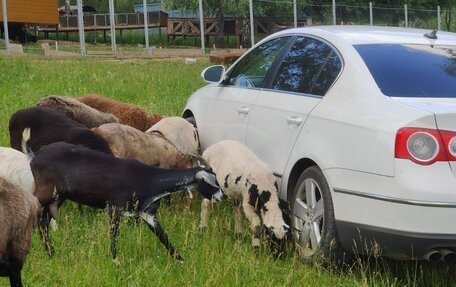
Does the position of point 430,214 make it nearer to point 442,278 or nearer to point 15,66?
point 442,278

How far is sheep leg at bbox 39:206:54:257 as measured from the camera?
16.9 ft

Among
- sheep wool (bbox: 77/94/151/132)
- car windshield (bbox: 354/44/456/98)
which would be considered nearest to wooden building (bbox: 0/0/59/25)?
sheep wool (bbox: 77/94/151/132)

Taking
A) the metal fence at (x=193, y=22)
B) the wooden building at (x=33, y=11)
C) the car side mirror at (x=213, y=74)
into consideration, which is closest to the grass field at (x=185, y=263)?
the car side mirror at (x=213, y=74)

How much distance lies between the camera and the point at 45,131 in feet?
21.5

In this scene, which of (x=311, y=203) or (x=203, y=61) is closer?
(x=311, y=203)

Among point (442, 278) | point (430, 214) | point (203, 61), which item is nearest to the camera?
point (430, 214)

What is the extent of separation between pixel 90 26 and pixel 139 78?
16.9 metres

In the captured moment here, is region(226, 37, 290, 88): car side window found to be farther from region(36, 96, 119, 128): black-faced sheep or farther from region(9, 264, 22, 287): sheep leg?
region(9, 264, 22, 287): sheep leg

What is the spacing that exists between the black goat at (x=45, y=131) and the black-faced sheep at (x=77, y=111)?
0.62 meters

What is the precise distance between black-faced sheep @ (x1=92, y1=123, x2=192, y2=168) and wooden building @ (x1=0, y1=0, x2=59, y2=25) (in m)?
23.2

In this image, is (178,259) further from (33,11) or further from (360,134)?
(33,11)

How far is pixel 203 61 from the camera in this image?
24.4 m

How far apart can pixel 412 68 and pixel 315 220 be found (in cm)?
138

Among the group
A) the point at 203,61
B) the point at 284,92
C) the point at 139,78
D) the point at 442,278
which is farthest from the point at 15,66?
the point at 442,278
